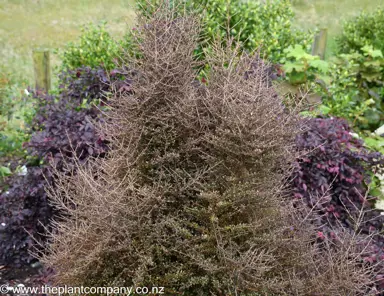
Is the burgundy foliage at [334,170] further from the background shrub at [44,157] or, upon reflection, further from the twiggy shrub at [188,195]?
the background shrub at [44,157]

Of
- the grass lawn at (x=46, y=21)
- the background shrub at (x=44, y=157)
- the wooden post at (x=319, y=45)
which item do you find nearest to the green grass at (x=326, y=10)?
the wooden post at (x=319, y=45)

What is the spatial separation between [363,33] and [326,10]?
6.00 m

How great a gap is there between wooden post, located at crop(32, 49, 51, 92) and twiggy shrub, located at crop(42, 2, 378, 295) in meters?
4.94

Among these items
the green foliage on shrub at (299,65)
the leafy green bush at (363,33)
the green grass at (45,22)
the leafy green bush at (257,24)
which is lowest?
the green grass at (45,22)

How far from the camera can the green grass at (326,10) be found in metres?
14.4

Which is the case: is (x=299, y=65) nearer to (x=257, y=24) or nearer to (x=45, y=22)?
(x=257, y=24)

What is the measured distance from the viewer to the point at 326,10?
14844mm

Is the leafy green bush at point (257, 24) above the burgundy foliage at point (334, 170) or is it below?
above

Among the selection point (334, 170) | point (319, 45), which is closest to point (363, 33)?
point (319, 45)

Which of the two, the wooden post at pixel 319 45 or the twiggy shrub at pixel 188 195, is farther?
the wooden post at pixel 319 45

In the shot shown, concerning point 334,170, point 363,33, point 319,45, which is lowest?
point 319,45

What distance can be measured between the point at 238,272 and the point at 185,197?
0.51 meters

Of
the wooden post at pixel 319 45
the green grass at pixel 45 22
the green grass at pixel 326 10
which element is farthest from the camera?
the green grass at pixel 326 10

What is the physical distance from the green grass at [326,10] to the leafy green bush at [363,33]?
16.3ft
